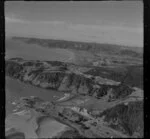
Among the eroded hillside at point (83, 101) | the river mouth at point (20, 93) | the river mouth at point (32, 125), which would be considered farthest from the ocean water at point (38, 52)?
the river mouth at point (32, 125)

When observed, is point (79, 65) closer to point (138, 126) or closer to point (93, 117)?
point (93, 117)

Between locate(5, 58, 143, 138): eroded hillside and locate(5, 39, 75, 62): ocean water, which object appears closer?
locate(5, 58, 143, 138): eroded hillside

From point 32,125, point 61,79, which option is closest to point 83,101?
point 61,79

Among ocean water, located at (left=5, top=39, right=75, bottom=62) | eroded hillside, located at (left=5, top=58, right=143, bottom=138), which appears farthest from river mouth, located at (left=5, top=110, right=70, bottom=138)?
ocean water, located at (left=5, top=39, right=75, bottom=62)

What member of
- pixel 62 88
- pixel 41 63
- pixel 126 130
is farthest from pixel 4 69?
pixel 126 130

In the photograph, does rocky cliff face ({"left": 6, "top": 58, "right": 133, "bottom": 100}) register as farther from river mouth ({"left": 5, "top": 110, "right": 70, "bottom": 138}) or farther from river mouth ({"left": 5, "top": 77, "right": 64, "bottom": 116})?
river mouth ({"left": 5, "top": 110, "right": 70, "bottom": 138})
